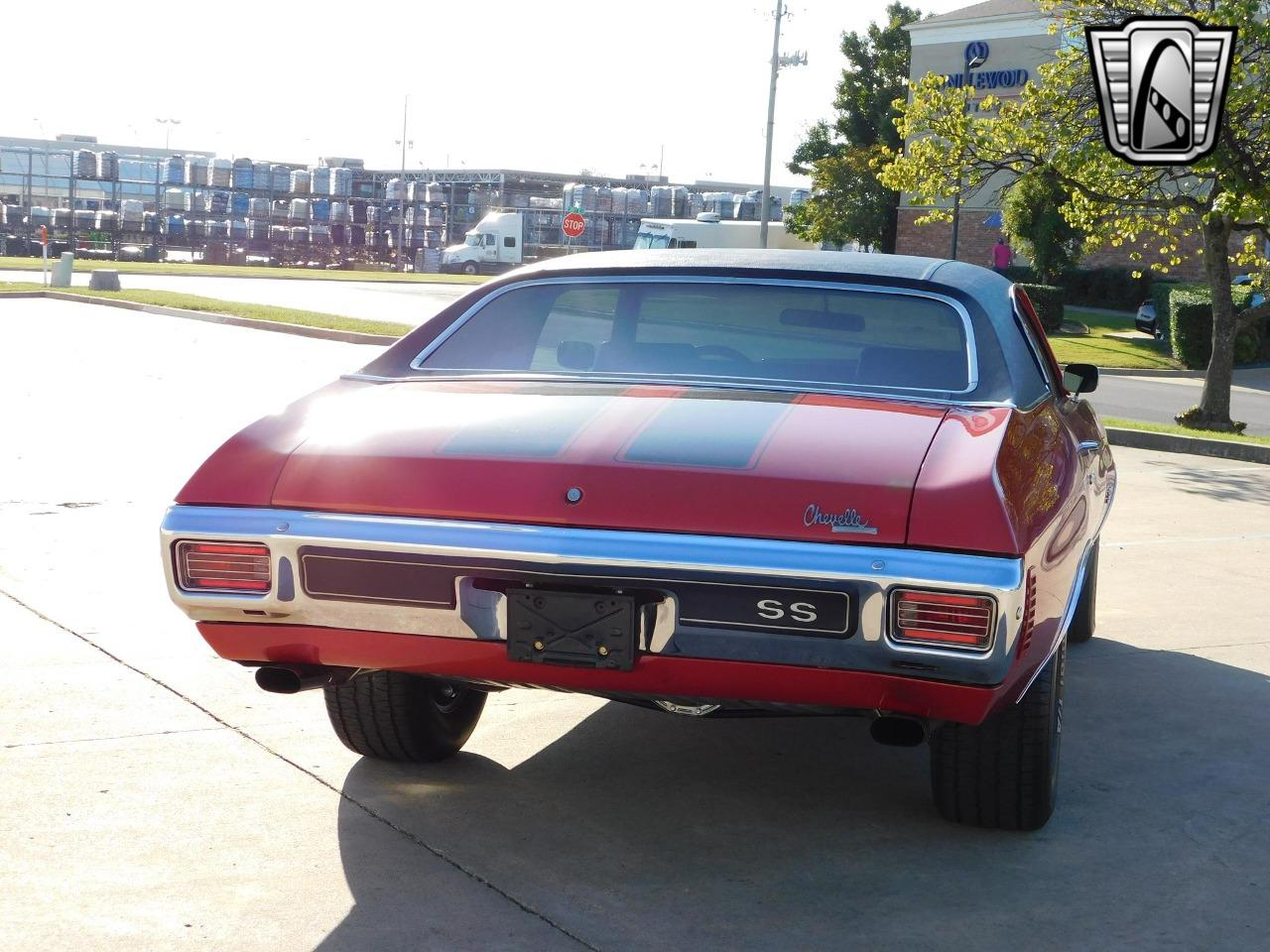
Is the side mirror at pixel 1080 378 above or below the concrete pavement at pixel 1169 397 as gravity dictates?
above

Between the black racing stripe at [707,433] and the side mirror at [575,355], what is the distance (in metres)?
0.64

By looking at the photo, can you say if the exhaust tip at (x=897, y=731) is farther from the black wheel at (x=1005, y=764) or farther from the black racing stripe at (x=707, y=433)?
the black racing stripe at (x=707, y=433)

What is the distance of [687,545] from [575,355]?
50.9 inches

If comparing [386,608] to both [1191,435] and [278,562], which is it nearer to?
[278,562]

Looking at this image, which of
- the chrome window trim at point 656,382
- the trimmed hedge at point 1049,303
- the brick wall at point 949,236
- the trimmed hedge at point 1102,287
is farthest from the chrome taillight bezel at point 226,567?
the brick wall at point 949,236

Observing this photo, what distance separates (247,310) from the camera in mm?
28516

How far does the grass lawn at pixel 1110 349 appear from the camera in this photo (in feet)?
93.6

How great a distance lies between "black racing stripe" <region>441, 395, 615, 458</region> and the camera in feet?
11.4

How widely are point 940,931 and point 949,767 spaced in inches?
22.3

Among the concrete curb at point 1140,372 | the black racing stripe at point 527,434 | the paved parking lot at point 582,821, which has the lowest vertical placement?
the paved parking lot at point 582,821

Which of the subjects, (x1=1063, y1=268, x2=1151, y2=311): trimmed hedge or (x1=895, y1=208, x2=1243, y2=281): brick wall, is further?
(x1=895, y1=208, x2=1243, y2=281): brick wall

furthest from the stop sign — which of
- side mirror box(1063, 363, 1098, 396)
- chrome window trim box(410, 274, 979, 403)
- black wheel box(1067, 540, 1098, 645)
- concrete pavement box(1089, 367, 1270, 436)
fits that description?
chrome window trim box(410, 274, 979, 403)

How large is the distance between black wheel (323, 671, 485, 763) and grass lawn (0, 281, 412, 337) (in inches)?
766

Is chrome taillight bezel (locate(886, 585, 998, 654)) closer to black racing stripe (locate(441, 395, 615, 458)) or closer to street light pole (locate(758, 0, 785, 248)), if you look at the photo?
black racing stripe (locate(441, 395, 615, 458))
